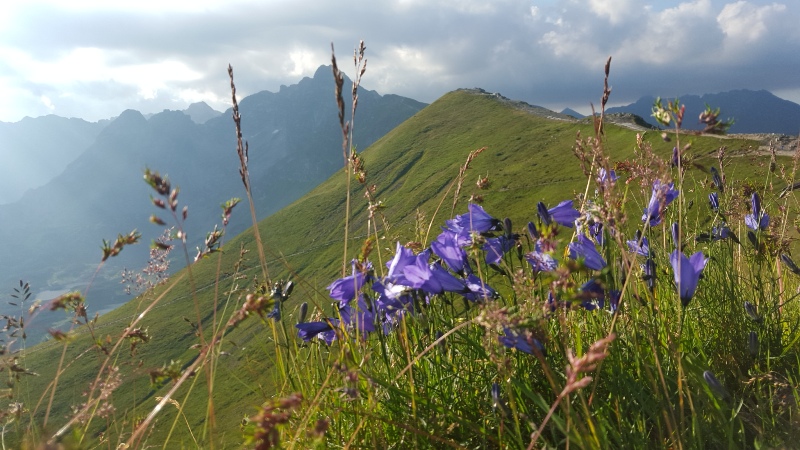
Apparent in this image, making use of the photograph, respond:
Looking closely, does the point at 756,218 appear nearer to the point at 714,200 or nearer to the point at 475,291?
the point at 714,200

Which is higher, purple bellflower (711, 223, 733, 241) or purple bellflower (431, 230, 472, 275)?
purple bellflower (431, 230, 472, 275)

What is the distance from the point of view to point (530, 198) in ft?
244

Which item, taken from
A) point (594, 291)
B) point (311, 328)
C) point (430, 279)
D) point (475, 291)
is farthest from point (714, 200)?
point (311, 328)

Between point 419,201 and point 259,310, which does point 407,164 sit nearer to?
point 419,201

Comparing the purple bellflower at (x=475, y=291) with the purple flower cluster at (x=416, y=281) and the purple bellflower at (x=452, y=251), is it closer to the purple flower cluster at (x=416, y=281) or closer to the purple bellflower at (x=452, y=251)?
the purple flower cluster at (x=416, y=281)

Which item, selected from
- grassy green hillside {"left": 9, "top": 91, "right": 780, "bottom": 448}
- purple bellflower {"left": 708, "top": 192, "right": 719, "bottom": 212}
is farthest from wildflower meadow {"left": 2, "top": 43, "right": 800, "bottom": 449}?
grassy green hillside {"left": 9, "top": 91, "right": 780, "bottom": 448}

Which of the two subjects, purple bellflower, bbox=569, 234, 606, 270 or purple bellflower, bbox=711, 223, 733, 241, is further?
purple bellflower, bbox=711, 223, 733, 241

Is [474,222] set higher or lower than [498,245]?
higher

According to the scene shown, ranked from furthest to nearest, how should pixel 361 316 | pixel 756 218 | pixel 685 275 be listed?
1. pixel 756 218
2. pixel 361 316
3. pixel 685 275

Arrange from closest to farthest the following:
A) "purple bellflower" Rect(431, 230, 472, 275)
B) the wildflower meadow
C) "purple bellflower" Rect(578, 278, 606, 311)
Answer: the wildflower meadow, "purple bellflower" Rect(578, 278, 606, 311), "purple bellflower" Rect(431, 230, 472, 275)

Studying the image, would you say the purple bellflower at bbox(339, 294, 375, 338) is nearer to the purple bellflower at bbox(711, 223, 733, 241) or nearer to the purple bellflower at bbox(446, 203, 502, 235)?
the purple bellflower at bbox(446, 203, 502, 235)

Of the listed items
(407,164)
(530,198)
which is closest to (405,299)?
(530,198)

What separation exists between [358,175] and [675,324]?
1808 mm

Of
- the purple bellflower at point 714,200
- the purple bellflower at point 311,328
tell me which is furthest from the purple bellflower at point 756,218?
the purple bellflower at point 311,328
